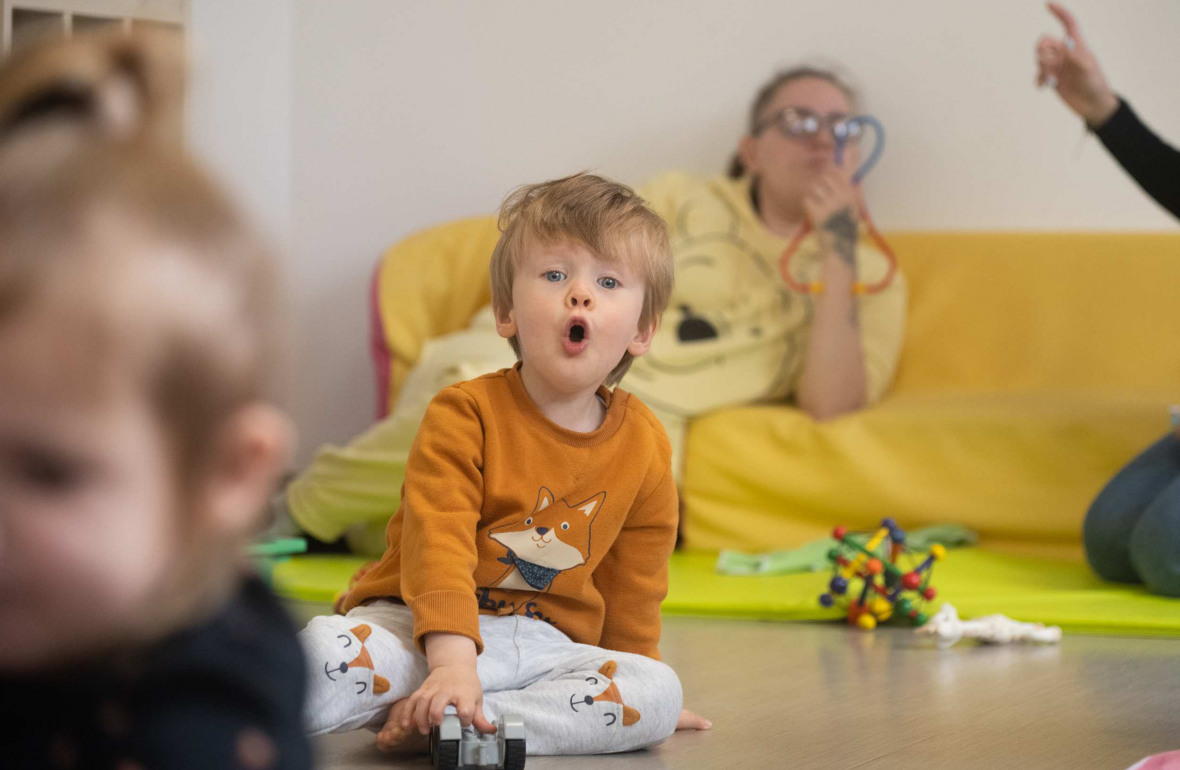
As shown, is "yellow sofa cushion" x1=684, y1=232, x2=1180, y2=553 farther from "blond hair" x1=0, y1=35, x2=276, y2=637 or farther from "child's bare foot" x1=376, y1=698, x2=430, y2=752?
"blond hair" x1=0, y1=35, x2=276, y2=637

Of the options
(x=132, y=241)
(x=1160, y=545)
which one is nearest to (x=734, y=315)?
(x=1160, y=545)

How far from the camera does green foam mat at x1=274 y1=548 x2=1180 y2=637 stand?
173cm

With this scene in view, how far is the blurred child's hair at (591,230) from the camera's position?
3.79 ft

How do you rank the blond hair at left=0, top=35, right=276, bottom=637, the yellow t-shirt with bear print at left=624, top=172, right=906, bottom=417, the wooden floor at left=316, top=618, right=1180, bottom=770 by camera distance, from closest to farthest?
the blond hair at left=0, top=35, right=276, bottom=637, the wooden floor at left=316, top=618, right=1180, bottom=770, the yellow t-shirt with bear print at left=624, top=172, right=906, bottom=417

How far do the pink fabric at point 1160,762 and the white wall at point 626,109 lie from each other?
1.86 m

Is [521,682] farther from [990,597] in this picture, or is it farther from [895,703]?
[990,597]

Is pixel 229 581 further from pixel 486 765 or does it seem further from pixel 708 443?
pixel 708 443

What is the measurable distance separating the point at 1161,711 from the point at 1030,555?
98 centimetres

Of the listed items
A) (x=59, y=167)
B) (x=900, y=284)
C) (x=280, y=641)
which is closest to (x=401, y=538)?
(x=280, y=641)

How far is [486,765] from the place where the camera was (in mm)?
983

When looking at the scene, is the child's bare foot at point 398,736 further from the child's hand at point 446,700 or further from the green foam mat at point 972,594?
the green foam mat at point 972,594

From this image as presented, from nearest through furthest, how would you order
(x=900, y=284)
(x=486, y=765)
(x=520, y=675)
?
(x=486, y=765)
(x=520, y=675)
(x=900, y=284)

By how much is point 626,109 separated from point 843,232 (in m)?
0.70

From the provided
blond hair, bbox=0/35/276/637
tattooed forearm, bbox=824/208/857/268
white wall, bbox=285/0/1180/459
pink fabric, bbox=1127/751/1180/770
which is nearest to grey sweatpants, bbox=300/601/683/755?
pink fabric, bbox=1127/751/1180/770
